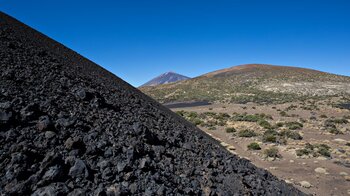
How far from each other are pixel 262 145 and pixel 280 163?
3292 mm

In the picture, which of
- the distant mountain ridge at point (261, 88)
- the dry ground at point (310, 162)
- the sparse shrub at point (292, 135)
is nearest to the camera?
the dry ground at point (310, 162)

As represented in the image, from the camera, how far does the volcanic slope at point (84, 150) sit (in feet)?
11.1

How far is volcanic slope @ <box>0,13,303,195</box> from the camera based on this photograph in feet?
11.1

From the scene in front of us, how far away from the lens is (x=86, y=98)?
6.33 metres

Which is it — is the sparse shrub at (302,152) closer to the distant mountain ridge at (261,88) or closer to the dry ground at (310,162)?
the dry ground at (310,162)

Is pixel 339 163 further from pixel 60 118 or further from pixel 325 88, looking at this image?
pixel 325 88

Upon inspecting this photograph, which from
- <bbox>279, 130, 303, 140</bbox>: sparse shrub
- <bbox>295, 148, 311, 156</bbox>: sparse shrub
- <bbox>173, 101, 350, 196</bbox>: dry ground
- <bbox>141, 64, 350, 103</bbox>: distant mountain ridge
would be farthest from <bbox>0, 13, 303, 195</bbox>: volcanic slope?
<bbox>141, 64, 350, 103</bbox>: distant mountain ridge

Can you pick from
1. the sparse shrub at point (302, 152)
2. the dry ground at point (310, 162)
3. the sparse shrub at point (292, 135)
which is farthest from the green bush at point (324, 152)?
the sparse shrub at point (292, 135)

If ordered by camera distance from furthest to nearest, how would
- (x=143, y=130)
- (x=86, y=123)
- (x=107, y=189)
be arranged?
(x=143, y=130), (x=86, y=123), (x=107, y=189)

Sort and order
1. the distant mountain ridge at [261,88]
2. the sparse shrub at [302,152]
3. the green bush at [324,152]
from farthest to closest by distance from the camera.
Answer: the distant mountain ridge at [261,88], the sparse shrub at [302,152], the green bush at [324,152]

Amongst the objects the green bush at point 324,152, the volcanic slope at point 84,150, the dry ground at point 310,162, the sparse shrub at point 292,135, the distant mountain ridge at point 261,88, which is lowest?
the dry ground at point 310,162

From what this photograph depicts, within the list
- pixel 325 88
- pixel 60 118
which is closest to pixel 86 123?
pixel 60 118

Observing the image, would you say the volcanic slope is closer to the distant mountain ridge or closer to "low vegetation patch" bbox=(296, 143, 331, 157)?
"low vegetation patch" bbox=(296, 143, 331, 157)

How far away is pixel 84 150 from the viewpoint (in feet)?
13.8
